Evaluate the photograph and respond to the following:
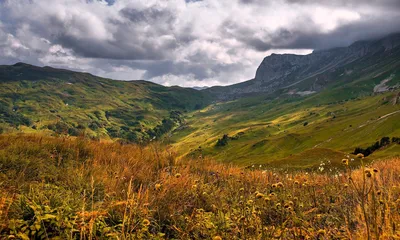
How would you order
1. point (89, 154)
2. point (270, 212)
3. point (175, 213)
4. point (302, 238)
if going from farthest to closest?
point (89, 154) → point (270, 212) → point (175, 213) → point (302, 238)

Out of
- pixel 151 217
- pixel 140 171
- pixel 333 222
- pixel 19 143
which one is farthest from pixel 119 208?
pixel 19 143

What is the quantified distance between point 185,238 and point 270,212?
2.78m

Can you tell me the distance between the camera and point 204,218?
242 inches

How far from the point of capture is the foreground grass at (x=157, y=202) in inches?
180

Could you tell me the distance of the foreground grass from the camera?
4.57 m

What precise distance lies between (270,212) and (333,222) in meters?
1.49

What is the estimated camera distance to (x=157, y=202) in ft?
21.3

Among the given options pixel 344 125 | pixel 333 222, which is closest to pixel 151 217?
pixel 333 222

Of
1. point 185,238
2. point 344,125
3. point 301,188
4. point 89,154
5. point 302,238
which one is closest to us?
point 302,238

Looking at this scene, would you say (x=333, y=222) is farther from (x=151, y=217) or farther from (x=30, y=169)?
(x=30, y=169)

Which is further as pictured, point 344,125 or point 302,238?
point 344,125

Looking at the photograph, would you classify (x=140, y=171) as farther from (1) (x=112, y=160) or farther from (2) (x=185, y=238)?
(2) (x=185, y=238)

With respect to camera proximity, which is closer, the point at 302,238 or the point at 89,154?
the point at 302,238

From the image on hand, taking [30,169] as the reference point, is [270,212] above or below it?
below
